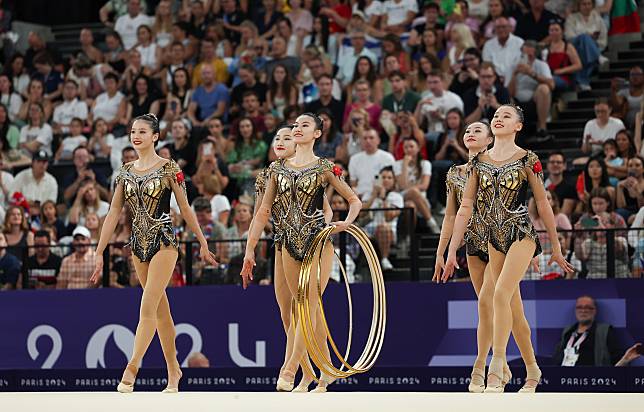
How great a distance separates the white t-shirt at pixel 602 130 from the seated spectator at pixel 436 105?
4.94ft

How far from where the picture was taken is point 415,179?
14539 millimetres

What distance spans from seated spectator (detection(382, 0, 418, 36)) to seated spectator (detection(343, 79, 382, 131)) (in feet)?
4.41

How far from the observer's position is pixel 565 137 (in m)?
15.9

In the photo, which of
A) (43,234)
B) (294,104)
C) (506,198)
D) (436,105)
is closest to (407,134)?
(436,105)

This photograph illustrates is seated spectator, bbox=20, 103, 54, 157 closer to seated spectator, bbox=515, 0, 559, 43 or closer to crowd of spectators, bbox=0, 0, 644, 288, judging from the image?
crowd of spectators, bbox=0, 0, 644, 288

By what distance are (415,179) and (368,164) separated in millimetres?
698

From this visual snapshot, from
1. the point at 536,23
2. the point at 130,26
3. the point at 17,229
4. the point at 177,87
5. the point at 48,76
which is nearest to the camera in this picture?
the point at 17,229

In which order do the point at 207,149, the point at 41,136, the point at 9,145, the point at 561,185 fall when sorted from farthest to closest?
the point at 9,145 → the point at 41,136 → the point at 207,149 → the point at 561,185

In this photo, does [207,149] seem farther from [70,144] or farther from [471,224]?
[471,224]

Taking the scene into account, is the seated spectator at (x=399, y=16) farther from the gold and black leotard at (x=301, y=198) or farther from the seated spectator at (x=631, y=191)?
the gold and black leotard at (x=301, y=198)

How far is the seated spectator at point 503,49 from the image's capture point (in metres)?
16.0

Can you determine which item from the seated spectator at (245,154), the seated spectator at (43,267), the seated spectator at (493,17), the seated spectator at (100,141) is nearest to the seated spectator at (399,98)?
the seated spectator at (493,17)

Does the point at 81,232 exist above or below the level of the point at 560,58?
below

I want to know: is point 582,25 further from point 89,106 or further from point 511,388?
point 89,106
